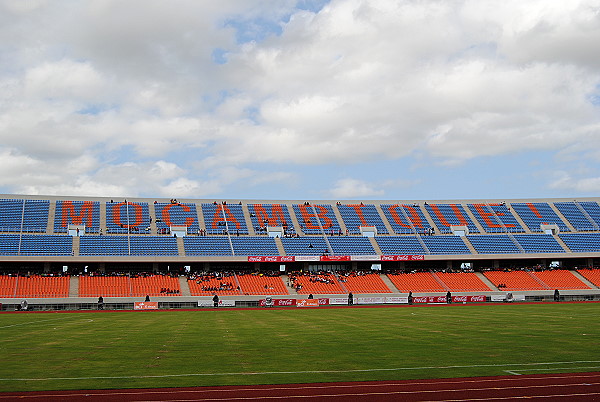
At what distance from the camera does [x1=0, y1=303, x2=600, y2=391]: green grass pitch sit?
18.4m

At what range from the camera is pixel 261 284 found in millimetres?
71625

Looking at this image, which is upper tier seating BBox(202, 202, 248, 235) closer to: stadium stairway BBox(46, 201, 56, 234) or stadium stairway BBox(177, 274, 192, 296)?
stadium stairway BBox(177, 274, 192, 296)

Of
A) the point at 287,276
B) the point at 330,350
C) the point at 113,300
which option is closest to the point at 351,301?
the point at 287,276

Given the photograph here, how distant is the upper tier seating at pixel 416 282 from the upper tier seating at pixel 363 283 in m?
2.12

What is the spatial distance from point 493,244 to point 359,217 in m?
21.8

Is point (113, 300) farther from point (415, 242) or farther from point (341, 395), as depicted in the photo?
point (341, 395)

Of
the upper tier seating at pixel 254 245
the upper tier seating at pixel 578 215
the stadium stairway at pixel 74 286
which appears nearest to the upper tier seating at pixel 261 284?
the upper tier seating at pixel 254 245

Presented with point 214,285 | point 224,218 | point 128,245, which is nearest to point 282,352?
point 214,285

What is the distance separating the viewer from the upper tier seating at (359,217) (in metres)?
86.7

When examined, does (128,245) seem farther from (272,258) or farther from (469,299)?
(469,299)

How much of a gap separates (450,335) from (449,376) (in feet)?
38.2

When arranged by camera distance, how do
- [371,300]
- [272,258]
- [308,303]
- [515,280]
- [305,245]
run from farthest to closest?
[305,245]
[272,258]
[515,280]
[371,300]
[308,303]

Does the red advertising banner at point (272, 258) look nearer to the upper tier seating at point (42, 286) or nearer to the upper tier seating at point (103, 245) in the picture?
the upper tier seating at point (103, 245)

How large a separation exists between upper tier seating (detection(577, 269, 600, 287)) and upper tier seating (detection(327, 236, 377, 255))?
30.3 m
